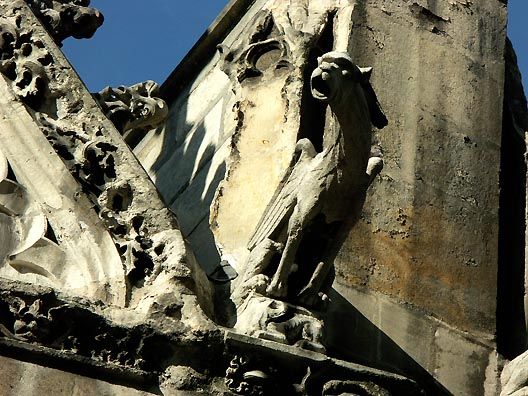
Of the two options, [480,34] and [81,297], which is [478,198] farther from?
[81,297]

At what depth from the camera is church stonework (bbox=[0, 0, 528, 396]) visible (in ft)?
35.3

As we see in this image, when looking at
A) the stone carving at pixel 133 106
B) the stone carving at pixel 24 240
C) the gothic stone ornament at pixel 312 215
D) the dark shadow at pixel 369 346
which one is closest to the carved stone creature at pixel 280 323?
the gothic stone ornament at pixel 312 215

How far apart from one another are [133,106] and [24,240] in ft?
5.75

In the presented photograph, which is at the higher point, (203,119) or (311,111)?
(311,111)

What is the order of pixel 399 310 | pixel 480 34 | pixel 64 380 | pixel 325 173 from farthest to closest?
pixel 480 34
pixel 399 310
pixel 325 173
pixel 64 380

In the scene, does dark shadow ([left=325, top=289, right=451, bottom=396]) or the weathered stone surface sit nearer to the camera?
the weathered stone surface

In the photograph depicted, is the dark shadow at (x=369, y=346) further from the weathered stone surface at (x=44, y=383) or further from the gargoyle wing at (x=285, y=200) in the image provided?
the weathered stone surface at (x=44, y=383)

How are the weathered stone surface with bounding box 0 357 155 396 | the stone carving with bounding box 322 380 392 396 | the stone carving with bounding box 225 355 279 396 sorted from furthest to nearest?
the stone carving with bounding box 322 380 392 396
the stone carving with bounding box 225 355 279 396
the weathered stone surface with bounding box 0 357 155 396

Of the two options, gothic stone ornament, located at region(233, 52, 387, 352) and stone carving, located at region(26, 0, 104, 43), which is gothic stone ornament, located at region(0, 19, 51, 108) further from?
gothic stone ornament, located at region(233, 52, 387, 352)

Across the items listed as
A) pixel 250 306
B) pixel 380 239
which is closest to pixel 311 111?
pixel 380 239

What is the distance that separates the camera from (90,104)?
11.9 m

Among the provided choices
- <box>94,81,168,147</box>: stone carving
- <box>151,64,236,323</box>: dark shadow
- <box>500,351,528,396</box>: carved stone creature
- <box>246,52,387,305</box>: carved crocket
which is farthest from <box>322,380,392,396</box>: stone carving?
<box>94,81,168,147</box>: stone carving

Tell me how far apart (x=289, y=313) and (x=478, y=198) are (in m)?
2.01

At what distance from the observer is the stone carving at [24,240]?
11289mm
